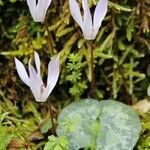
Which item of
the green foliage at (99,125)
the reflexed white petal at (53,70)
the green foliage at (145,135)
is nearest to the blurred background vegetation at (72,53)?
the green foliage at (145,135)

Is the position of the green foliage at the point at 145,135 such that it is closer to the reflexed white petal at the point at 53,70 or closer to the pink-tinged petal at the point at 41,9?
the reflexed white petal at the point at 53,70

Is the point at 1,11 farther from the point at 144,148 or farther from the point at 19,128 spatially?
the point at 144,148

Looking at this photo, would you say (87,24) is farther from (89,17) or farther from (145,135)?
(145,135)

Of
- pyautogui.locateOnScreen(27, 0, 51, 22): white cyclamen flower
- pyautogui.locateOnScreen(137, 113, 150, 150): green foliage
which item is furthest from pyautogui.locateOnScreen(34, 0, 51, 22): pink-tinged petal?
pyautogui.locateOnScreen(137, 113, 150, 150): green foliage

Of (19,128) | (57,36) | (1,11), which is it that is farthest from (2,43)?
Result: (19,128)

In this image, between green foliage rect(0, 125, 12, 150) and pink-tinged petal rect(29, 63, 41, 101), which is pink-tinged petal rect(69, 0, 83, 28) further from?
green foliage rect(0, 125, 12, 150)
